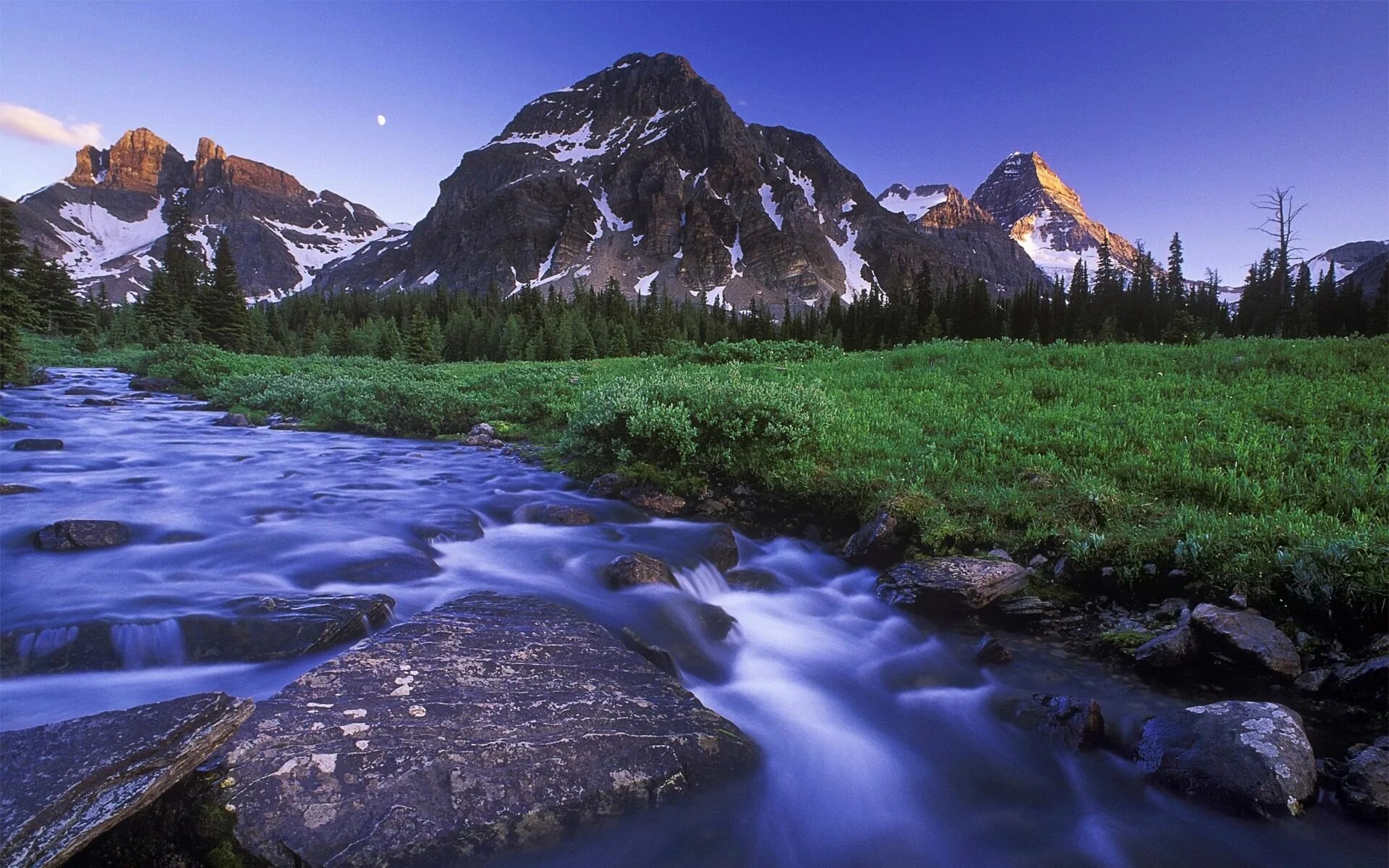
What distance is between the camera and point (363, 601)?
5.89 meters

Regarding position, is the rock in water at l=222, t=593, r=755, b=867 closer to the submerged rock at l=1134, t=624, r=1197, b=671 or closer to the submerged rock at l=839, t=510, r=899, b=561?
the submerged rock at l=1134, t=624, r=1197, b=671

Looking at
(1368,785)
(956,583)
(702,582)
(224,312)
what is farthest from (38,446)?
(224,312)

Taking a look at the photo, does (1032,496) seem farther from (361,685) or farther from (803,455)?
(361,685)

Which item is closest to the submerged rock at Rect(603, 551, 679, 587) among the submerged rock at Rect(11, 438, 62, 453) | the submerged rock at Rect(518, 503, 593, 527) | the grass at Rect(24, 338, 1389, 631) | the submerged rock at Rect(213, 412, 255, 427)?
the submerged rock at Rect(518, 503, 593, 527)

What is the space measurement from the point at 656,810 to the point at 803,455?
294 inches

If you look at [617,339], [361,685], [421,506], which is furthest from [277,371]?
[617,339]

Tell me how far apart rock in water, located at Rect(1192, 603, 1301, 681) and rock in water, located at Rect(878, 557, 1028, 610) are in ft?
5.32

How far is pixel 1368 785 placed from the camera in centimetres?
374

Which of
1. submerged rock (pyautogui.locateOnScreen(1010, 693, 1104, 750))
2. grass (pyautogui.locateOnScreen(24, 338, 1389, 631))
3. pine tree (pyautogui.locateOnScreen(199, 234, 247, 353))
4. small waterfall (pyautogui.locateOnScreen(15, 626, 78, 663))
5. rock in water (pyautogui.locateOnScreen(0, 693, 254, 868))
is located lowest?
submerged rock (pyautogui.locateOnScreen(1010, 693, 1104, 750))

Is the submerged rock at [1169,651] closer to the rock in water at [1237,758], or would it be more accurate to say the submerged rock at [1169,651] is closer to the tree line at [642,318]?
the rock in water at [1237,758]

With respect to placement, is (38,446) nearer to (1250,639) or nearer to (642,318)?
(1250,639)

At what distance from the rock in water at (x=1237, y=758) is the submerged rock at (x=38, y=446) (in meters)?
18.6

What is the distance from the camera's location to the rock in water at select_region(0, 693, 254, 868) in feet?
8.67

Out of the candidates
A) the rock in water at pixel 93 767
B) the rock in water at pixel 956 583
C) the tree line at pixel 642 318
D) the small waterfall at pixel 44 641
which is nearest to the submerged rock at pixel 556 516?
the rock in water at pixel 956 583
